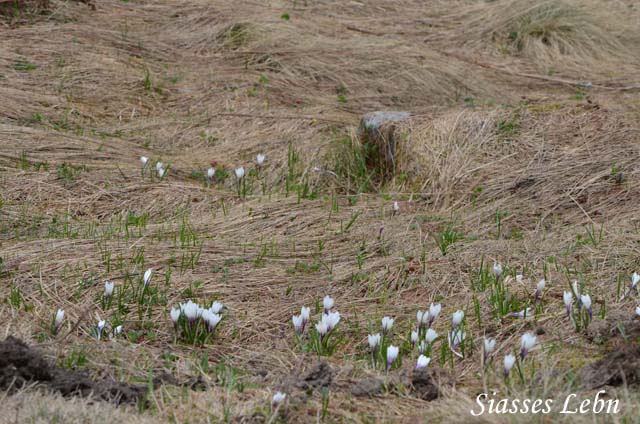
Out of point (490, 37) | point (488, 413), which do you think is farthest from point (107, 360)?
point (490, 37)

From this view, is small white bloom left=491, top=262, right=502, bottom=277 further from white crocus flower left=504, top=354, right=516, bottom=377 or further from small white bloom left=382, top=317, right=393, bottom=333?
white crocus flower left=504, top=354, right=516, bottom=377

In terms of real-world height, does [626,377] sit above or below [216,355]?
above

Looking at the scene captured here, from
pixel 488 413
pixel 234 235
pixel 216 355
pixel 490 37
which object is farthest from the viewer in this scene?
pixel 490 37

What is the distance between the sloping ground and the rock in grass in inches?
3.8

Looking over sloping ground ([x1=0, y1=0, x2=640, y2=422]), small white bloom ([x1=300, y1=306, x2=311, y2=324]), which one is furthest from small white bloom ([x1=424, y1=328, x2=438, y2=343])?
small white bloom ([x1=300, y1=306, x2=311, y2=324])

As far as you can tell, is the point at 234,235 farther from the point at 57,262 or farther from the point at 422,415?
the point at 422,415

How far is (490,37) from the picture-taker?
950cm

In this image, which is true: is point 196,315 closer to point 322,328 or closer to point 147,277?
point 147,277

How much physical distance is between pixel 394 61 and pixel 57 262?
4.73 meters

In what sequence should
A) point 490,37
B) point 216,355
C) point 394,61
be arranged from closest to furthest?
point 216,355 → point 394,61 → point 490,37

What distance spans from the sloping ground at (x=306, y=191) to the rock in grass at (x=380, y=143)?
0.32 ft

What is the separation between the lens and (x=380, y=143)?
255 inches

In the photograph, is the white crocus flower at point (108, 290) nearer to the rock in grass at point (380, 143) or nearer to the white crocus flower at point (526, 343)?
the white crocus flower at point (526, 343)

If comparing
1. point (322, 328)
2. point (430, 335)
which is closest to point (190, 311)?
point (322, 328)
